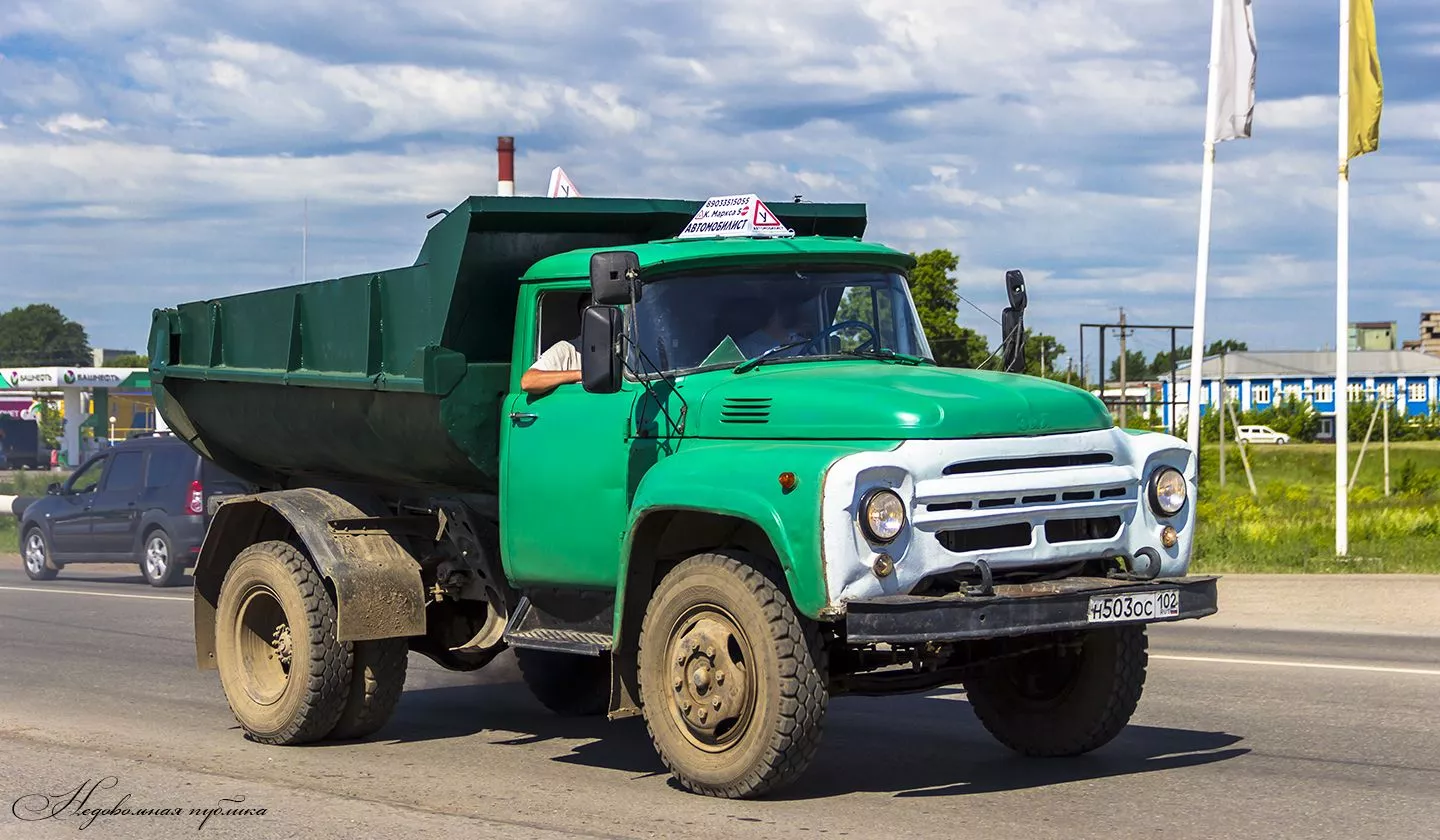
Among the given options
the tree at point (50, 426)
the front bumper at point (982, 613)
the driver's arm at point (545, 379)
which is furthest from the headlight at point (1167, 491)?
the tree at point (50, 426)

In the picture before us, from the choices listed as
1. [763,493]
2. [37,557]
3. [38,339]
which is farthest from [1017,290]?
[38,339]

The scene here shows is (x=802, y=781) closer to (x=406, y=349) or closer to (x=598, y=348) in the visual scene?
(x=598, y=348)

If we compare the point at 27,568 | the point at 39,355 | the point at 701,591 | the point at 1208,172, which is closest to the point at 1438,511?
the point at 1208,172

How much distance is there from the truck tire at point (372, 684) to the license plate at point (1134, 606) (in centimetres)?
385

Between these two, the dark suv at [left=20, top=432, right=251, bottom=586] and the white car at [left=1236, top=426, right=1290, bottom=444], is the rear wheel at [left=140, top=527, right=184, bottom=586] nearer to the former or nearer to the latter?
the dark suv at [left=20, top=432, right=251, bottom=586]

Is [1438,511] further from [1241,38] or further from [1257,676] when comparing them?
[1257,676]

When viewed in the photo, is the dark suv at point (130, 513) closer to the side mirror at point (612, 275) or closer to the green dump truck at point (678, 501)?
the green dump truck at point (678, 501)

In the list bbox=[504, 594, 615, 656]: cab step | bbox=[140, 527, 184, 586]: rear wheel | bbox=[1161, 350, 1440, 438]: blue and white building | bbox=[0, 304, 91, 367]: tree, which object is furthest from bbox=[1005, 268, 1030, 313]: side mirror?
bbox=[0, 304, 91, 367]: tree

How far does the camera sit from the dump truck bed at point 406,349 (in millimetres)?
8938

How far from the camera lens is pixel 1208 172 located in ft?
74.3

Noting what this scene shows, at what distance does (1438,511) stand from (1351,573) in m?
8.32

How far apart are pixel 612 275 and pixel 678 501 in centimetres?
105

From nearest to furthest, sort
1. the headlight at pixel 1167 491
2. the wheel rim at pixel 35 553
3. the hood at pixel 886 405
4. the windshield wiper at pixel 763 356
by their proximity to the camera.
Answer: the hood at pixel 886 405 → the headlight at pixel 1167 491 → the windshield wiper at pixel 763 356 → the wheel rim at pixel 35 553

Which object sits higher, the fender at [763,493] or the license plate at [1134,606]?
the fender at [763,493]
